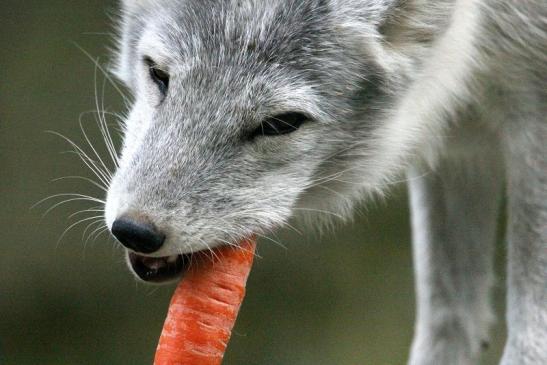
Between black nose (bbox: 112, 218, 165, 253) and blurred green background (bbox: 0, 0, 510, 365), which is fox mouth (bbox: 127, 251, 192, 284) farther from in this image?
blurred green background (bbox: 0, 0, 510, 365)

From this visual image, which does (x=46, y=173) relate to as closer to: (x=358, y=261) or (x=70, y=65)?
(x=70, y=65)

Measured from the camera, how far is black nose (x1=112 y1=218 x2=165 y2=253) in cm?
292

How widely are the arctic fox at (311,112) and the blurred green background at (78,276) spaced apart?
2.86 m

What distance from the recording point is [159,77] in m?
3.28

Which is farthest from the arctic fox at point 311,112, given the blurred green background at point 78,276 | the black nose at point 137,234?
the blurred green background at point 78,276

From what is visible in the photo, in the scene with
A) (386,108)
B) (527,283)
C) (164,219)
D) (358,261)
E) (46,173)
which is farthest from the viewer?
(358,261)

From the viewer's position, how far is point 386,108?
3373mm

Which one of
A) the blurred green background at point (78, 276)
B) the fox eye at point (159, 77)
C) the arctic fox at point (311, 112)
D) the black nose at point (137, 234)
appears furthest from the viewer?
the blurred green background at point (78, 276)

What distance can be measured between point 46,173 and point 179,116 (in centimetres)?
367

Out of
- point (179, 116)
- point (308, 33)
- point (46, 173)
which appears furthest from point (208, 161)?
point (46, 173)

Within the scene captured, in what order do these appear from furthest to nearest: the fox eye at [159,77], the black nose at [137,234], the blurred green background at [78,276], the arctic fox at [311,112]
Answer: the blurred green background at [78,276]
the fox eye at [159,77]
the arctic fox at [311,112]
the black nose at [137,234]

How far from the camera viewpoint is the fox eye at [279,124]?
3.11 metres

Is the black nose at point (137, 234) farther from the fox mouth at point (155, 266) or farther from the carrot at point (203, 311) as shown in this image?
the carrot at point (203, 311)

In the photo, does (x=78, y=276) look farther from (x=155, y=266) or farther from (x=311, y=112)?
(x=311, y=112)
